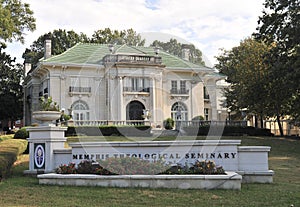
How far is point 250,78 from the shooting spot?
123 feet

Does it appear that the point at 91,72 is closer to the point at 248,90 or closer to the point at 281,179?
the point at 248,90

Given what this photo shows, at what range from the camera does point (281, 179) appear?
1334cm

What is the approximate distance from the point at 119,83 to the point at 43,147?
28332mm

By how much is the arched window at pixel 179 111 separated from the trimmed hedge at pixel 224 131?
237 inches

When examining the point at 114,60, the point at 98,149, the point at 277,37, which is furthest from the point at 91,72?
the point at 98,149

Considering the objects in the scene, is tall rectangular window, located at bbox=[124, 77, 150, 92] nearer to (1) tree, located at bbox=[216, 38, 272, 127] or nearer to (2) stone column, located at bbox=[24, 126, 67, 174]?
(1) tree, located at bbox=[216, 38, 272, 127]

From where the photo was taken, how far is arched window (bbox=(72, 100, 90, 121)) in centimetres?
3959

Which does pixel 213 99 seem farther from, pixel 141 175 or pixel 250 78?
pixel 141 175

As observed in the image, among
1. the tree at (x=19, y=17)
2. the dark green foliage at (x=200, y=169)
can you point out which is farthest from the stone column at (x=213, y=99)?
the dark green foliage at (x=200, y=169)

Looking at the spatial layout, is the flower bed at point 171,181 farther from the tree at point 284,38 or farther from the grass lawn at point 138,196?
the tree at point 284,38

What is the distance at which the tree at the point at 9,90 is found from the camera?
52.0 metres

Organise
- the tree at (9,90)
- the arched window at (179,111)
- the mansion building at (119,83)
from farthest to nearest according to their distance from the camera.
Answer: the tree at (9,90), the arched window at (179,111), the mansion building at (119,83)

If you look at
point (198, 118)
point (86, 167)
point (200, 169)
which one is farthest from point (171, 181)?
point (198, 118)

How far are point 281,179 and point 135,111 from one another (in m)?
29.5
